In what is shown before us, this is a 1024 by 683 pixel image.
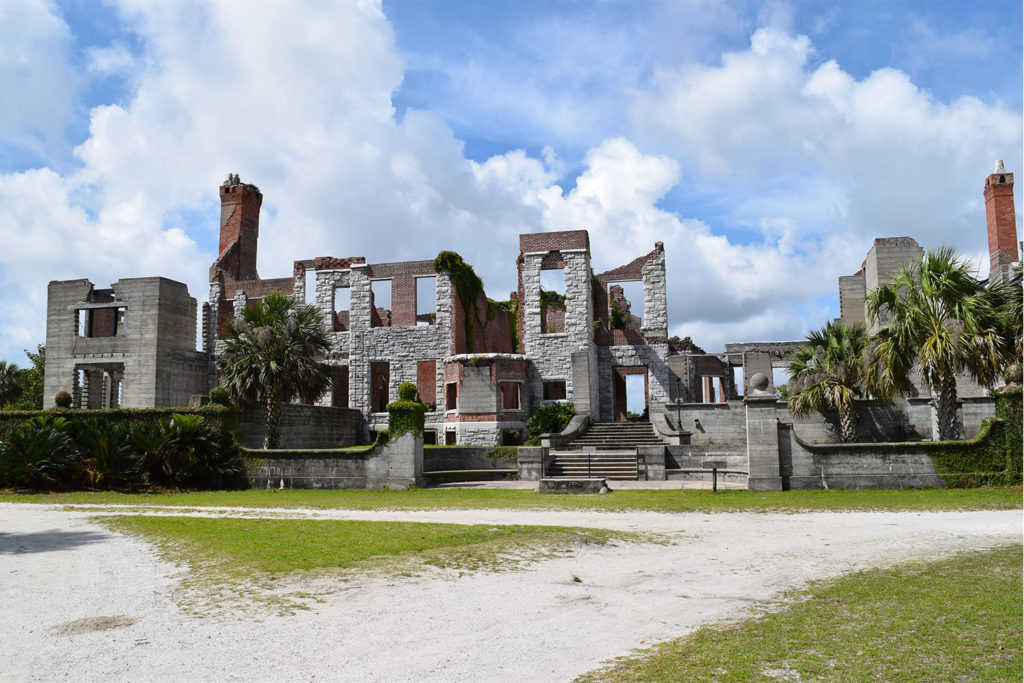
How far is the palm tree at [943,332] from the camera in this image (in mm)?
17938

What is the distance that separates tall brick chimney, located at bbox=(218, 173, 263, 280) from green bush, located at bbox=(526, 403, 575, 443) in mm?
20026

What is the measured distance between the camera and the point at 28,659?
5.43 metres

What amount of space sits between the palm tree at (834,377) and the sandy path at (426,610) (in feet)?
47.0

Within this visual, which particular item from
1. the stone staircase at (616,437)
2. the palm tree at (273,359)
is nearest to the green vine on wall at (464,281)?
the stone staircase at (616,437)

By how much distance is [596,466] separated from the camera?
23516 millimetres

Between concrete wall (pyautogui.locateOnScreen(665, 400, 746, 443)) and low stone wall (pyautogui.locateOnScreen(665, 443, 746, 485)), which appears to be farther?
concrete wall (pyautogui.locateOnScreen(665, 400, 746, 443))

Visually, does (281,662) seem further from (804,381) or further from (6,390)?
(6,390)

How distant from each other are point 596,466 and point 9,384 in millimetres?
31737

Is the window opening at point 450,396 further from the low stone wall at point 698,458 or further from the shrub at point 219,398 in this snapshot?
the shrub at point 219,398

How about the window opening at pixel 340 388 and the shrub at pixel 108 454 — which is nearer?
the shrub at pixel 108 454

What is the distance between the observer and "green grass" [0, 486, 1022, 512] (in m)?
15.0

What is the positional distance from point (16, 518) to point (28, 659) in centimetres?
1015

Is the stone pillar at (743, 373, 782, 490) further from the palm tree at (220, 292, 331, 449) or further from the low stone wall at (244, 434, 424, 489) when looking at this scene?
the palm tree at (220, 292, 331, 449)

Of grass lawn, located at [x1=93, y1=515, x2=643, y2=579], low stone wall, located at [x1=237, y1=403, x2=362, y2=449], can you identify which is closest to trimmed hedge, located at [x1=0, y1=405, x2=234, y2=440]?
low stone wall, located at [x1=237, y1=403, x2=362, y2=449]
